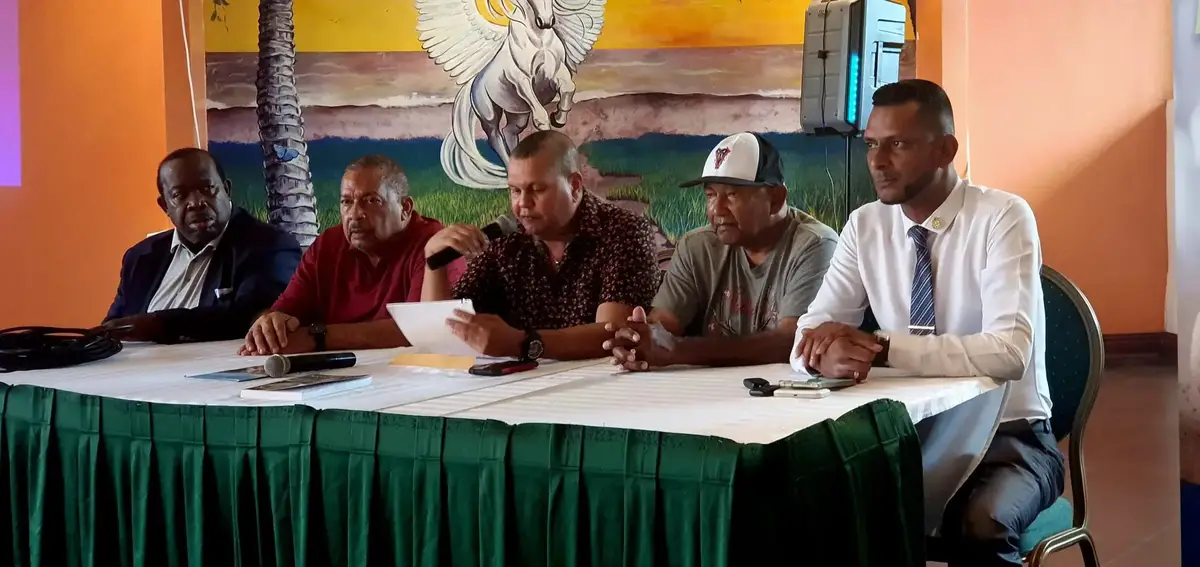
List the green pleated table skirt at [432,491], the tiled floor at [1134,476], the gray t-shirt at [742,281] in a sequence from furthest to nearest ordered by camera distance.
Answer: the tiled floor at [1134,476], the gray t-shirt at [742,281], the green pleated table skirt at [432,491]

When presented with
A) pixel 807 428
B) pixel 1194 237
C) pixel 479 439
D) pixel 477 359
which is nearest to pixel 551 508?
pixel 479 439

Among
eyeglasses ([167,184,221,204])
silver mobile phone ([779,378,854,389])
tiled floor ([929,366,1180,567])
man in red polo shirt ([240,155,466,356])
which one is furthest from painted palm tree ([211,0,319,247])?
silver mobile phone ([779,378,854,389])

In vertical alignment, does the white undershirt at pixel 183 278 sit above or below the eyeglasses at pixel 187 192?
below

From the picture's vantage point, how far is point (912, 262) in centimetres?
207

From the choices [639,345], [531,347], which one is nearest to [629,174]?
[531,347]

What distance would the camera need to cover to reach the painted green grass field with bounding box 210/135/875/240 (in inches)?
178

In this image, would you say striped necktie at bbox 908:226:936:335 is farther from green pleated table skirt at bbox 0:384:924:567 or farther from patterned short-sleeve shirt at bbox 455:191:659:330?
patterned short-sleeve shirt at bbox 455:191:659:330

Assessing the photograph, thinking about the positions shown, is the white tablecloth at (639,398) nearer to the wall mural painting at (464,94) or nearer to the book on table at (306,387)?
the book on table at (306,387)

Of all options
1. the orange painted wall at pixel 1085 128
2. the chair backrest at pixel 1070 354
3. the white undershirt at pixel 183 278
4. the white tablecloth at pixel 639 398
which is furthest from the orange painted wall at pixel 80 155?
the orange painted wall at pixel 1085 128

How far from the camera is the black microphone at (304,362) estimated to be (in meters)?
2.03

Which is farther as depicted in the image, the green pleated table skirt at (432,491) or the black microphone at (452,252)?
the black microphone at (452,252)

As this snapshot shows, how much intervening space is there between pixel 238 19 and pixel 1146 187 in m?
5.26

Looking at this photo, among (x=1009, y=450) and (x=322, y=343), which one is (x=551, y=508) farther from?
(x=322, y=343)

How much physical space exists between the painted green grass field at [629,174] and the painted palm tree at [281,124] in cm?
5
